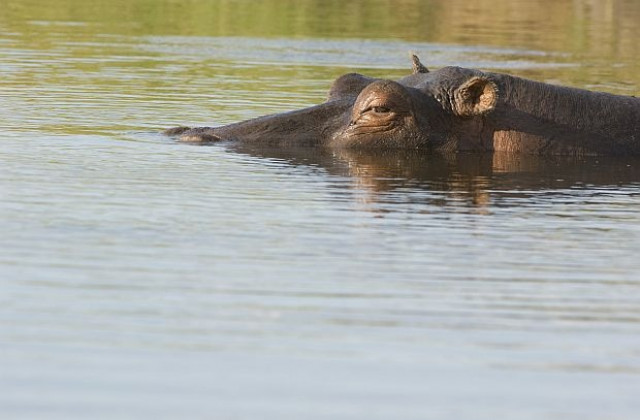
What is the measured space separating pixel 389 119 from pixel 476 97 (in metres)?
0.70

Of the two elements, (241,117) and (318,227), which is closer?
(318,227)

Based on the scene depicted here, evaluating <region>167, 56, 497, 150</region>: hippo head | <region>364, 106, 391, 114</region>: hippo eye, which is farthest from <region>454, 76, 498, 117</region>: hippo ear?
<region>364, 106, 391, 114</region>: hippo eye

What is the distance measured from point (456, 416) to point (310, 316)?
4.47 ft

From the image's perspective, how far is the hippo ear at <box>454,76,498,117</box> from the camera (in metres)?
11.7

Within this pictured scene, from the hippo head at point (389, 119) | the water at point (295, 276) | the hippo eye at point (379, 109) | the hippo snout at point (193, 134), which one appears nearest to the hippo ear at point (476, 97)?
the hippo head at point (389, 119)

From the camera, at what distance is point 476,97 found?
11844 mm

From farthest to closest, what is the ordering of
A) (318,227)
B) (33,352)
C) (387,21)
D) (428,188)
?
(387,21), (428,188), (318,227), (33,352)

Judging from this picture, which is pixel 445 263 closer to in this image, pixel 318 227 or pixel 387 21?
pixel 318 227

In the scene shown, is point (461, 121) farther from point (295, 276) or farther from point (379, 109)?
point (295, 276)

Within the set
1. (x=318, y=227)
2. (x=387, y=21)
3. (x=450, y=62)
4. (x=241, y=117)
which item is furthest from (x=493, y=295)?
(x=387, y=21)

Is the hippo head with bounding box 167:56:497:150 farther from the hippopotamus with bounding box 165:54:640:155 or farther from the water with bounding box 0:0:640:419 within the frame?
the water with bounding box 0:0:640:419

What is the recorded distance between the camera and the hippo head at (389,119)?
1169 cm

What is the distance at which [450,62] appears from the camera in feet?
69.3

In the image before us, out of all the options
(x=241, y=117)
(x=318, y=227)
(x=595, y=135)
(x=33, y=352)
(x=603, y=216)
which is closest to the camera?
(x=33, y=352)
